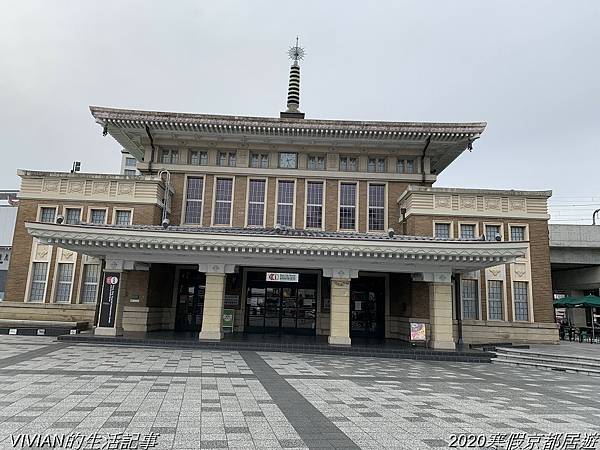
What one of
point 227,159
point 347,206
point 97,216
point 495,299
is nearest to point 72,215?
point 97,216

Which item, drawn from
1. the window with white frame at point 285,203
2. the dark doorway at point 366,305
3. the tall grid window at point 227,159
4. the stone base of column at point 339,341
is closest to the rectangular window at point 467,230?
the dark doorway at point 366,305

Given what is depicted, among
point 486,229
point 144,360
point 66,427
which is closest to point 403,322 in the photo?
point 486,229

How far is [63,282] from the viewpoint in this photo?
19.2 m

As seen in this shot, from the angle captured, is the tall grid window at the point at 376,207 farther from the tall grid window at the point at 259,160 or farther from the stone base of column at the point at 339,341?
the stone base of column at the point at 339,341

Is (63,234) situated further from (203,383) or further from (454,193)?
(454,193)

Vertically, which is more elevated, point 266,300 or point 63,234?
point 63,234

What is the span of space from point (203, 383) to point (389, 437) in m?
4.63

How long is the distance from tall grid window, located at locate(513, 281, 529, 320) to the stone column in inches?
519

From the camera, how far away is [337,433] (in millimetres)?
5867

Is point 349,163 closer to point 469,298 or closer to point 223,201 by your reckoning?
point 223,201

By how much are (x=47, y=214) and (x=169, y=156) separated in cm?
635

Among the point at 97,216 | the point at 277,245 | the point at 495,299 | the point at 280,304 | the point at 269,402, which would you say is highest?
the point at 97,216

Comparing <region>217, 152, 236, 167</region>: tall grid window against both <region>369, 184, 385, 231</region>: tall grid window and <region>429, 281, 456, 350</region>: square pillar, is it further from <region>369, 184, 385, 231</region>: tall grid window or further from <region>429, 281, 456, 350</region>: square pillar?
<region>429, 281, 456, 350</region>: square pillar

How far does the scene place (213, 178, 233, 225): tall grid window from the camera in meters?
20.6
